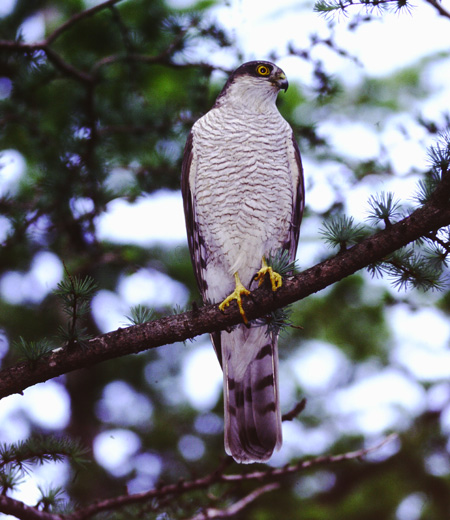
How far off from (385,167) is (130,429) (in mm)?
3159

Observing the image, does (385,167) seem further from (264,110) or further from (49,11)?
(49,11)

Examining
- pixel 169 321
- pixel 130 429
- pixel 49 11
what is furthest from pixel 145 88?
pixel 169 321

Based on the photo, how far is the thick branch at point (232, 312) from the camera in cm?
232

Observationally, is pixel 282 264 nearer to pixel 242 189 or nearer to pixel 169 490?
pixel 242 189

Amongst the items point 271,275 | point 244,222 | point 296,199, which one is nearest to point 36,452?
point 271,275

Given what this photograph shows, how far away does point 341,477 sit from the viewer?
15.7ft

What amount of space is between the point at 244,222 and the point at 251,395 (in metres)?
1.05

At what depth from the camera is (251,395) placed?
3.65 meters

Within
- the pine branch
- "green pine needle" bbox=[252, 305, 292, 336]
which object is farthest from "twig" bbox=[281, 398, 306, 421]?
"green pine needle" bbox=[252, 305, 292, 336]

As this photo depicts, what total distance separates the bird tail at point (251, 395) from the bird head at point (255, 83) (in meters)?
1.54

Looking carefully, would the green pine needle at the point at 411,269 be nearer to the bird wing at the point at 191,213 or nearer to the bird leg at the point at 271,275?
the bird leg at the point at 271,275

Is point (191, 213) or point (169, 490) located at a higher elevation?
point (191, 213)

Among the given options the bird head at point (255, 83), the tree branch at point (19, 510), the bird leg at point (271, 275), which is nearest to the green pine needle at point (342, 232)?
the bird leg at point (271, 275)

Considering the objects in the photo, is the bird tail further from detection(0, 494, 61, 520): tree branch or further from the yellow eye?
the yellow eye
